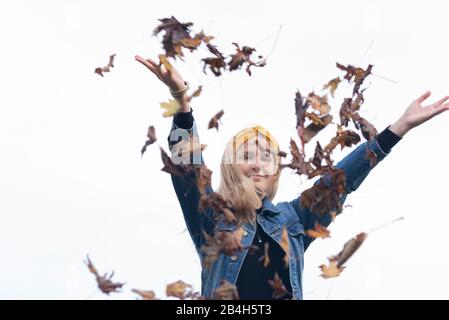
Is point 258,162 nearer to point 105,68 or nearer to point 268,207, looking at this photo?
point 268,207

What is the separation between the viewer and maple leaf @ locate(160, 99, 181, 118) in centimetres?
464

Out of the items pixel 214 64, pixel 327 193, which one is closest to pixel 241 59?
pixel 214 64

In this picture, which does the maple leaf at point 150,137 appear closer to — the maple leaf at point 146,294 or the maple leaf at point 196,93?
the maple leaf at point 196,93

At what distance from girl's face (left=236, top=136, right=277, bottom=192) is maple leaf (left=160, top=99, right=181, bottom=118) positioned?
58 centimetres

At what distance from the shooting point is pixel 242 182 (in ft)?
16.4

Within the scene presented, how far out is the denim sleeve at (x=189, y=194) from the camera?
488 cm

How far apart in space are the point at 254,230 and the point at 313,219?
43 cm

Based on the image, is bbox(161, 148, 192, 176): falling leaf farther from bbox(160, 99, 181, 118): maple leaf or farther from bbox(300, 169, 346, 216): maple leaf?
bbox(300, 169, 346, 216): maple leaf

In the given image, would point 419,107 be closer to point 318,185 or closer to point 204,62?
point 318,185

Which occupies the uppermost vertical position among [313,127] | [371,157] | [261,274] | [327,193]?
[371,157]

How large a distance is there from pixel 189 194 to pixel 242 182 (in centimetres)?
32
